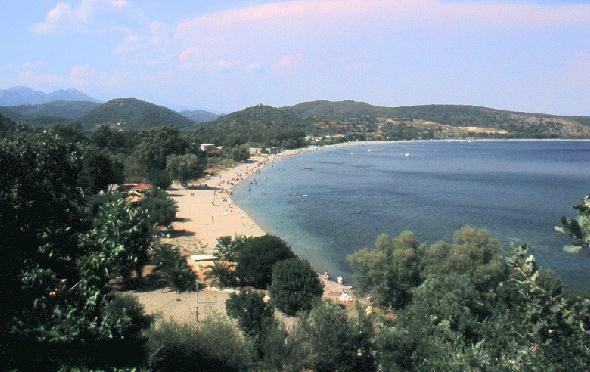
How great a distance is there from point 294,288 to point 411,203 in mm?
41682

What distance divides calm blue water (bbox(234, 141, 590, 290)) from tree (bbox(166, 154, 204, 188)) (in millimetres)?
6676

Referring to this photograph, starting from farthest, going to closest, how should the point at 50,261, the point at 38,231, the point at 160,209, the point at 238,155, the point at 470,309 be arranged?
the point at 238,155
the point at 160,209
the point at 470,309
the point at 50,261
the point at 38,231

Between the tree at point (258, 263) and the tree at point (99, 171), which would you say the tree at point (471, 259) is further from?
the tree at point (99, 171)

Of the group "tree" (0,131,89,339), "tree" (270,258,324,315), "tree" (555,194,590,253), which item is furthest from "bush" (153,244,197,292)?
"tree" (555,194,590,253)

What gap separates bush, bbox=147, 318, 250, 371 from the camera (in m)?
12.7

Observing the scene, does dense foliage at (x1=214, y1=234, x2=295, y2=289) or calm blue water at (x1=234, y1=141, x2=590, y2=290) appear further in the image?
calm blue water at (x1=234, y1=141, x2=590, y2=290)

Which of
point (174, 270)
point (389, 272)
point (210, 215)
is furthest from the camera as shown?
point (210, 215)

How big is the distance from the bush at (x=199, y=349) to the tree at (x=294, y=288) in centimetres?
697

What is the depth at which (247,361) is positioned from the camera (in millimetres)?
13273

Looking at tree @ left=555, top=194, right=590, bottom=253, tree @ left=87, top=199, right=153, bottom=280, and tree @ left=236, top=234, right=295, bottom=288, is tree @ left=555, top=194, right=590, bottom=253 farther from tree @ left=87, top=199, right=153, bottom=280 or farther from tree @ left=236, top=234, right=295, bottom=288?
tree @ left=236, top=234, right=295, bottom=288

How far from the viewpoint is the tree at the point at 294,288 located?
68.2 ft

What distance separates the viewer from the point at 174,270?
2397 cm

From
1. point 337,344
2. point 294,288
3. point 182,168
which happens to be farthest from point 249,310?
point 182,168

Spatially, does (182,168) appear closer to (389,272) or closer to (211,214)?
(211,214)
